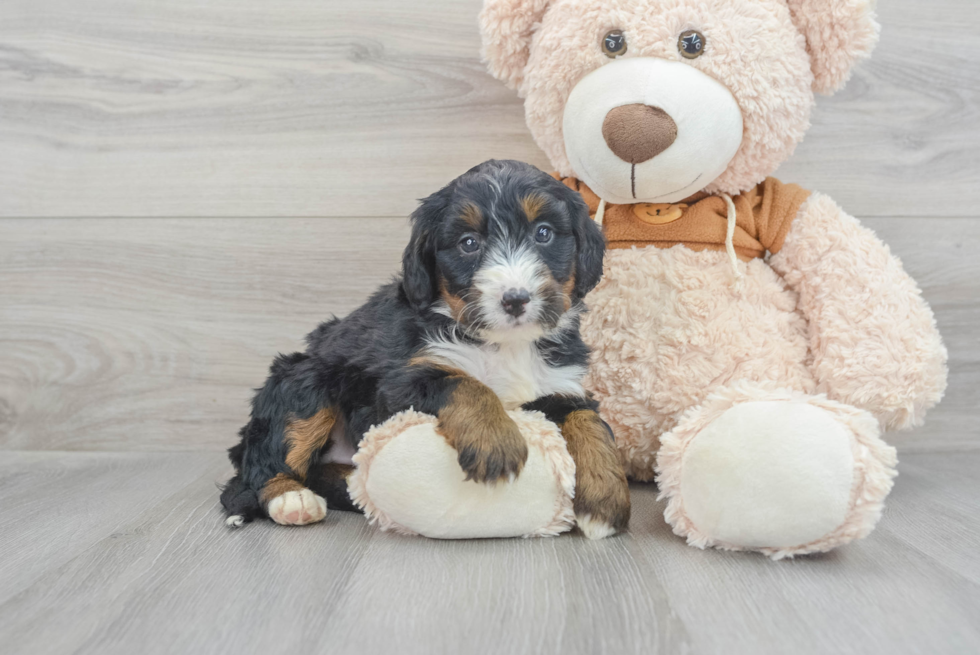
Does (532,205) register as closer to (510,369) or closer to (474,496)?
(510,369)

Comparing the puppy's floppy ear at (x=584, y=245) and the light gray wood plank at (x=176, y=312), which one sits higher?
the puppy's floppy ear at (x=584, y=245)

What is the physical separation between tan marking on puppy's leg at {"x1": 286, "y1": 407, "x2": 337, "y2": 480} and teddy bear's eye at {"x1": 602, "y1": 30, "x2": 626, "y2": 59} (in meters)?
1.11

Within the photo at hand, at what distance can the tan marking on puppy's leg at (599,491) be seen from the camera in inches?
60.4

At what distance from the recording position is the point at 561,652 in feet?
3.58

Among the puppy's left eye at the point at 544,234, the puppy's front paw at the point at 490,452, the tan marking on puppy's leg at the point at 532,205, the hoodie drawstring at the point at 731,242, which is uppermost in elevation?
the tan marking on puppy's leg at the point at 532,205

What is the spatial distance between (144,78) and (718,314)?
197 centimetres

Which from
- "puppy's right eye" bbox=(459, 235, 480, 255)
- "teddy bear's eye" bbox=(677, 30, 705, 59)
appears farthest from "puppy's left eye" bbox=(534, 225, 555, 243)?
"teddy bear's eye" bbox=(677, 30, 705, 59)

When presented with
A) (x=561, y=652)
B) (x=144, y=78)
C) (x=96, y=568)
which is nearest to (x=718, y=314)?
(x=561, y=652)

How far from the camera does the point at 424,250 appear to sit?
1.66m

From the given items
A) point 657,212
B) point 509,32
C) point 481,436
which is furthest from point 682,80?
point 481,436

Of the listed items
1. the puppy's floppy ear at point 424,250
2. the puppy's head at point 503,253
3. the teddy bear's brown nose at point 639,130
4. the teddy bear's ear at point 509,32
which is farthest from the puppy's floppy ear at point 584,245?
the teddy bear's ear at point 509,32

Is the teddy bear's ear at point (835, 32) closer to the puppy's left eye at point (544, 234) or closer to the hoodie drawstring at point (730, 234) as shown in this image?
the hoodie drawstring at point (730, 234)

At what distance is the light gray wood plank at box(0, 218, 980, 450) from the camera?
247cm

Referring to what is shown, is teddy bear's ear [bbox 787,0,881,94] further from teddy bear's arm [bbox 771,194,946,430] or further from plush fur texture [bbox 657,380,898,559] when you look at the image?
plush fur texture [bbox 657,380,898,559]
